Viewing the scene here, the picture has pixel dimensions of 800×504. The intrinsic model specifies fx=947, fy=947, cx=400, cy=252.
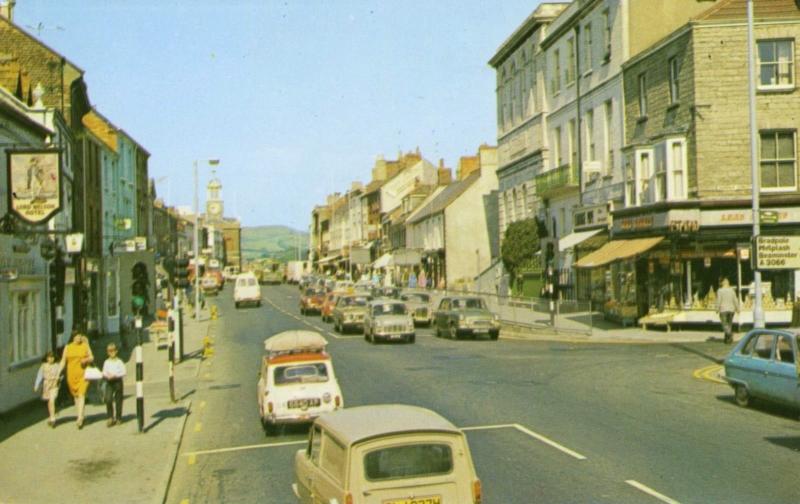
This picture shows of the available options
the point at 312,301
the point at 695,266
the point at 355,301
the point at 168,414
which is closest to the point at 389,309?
the point at 355,301

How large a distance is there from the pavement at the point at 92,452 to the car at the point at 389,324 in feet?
38.5

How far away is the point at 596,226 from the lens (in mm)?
43656

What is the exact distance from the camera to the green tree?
53469 millimetres

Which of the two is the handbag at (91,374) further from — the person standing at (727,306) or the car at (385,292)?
the car at (385,292)

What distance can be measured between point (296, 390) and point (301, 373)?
0.51 metres

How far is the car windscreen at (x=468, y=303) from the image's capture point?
38.2m

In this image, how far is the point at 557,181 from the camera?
49531 millimetres

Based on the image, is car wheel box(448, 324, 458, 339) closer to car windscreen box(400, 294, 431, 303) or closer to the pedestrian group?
car windscreen box(400, 294, 431, 303)

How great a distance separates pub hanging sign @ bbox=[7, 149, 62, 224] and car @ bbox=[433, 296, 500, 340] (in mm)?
19700

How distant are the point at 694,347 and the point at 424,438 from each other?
23.3 m

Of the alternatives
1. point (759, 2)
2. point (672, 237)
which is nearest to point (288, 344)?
point (672, 237)

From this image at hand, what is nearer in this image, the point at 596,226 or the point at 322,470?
the point at 322,470

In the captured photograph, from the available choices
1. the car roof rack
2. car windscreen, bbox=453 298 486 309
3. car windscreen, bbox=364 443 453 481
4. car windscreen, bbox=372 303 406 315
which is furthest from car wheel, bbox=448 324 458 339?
car windscreen, bbox=364 443 453 481

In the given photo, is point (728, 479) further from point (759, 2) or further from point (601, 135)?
point (601, 135)
